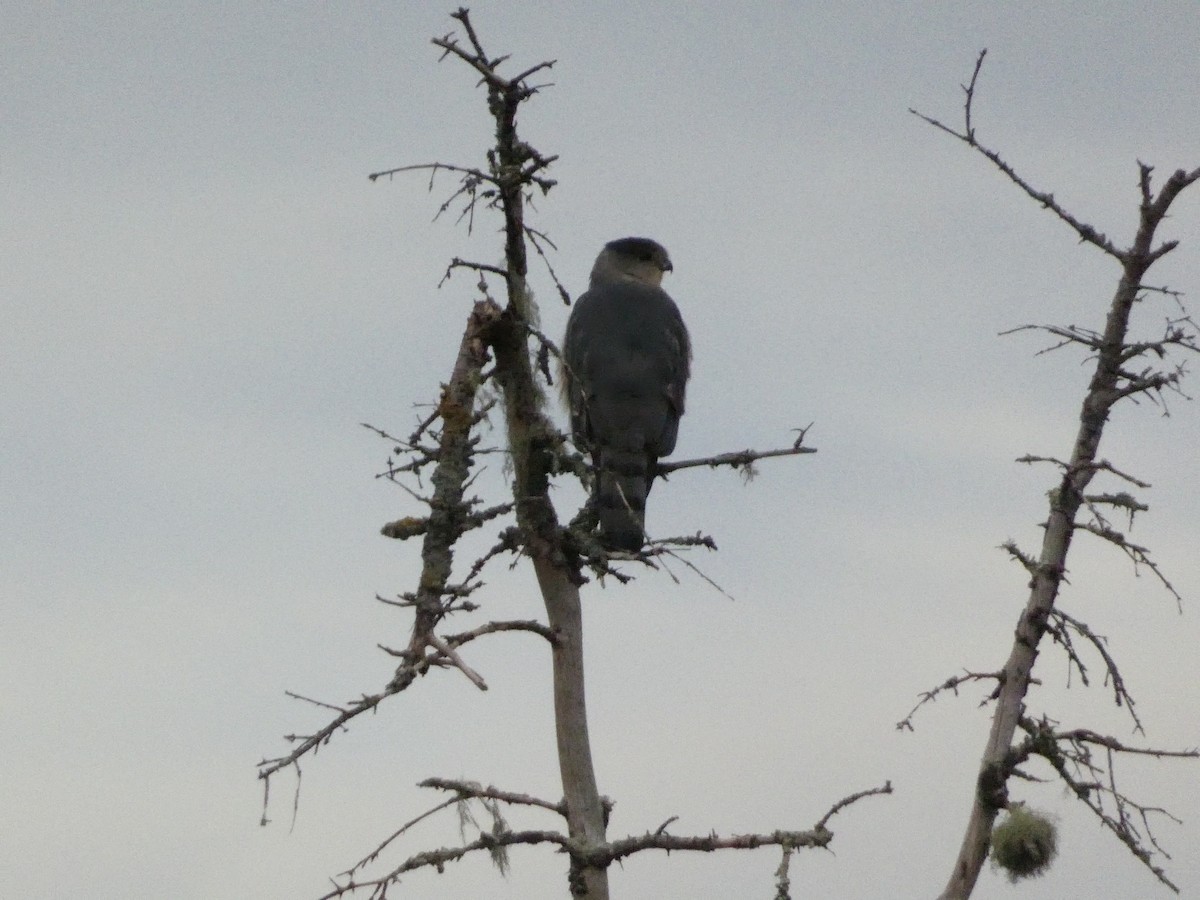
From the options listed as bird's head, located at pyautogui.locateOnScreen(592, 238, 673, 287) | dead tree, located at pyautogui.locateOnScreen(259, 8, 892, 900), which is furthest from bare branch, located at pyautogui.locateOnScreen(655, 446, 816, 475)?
bird's head, located at pyautogui.locateOnScreen(592, 238, 673, 287)

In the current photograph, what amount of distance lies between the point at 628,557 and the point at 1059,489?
191 centimetres

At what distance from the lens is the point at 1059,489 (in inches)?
269

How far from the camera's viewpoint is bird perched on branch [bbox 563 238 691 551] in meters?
7.25

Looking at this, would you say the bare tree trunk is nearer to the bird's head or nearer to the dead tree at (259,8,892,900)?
the dead tree at (259,8,892,900)

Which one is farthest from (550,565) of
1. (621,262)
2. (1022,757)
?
(621,262)

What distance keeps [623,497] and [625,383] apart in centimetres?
151

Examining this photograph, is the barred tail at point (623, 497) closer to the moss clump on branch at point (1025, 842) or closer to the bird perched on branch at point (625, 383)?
the bird perched on branch at point (625, 383)

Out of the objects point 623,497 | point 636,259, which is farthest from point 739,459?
point 636,259

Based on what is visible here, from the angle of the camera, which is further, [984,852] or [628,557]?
[984,852]

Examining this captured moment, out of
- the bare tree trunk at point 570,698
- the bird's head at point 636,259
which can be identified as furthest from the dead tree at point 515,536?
the bird's head at point 636,259

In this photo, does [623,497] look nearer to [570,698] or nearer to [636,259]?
[570,698]

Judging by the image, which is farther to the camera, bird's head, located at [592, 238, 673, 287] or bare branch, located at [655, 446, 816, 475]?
bird's head, located at [592, 238, 673, 287]

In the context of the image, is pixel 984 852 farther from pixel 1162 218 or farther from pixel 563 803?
pixel 1162 218

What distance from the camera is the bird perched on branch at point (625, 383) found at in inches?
286
